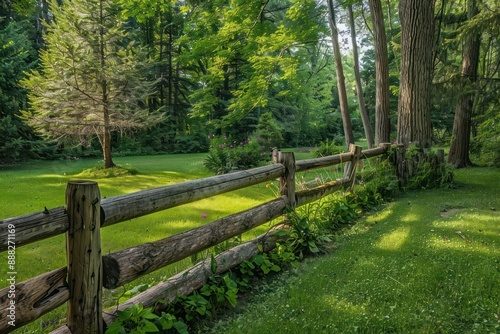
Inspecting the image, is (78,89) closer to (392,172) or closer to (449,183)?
(392,172)

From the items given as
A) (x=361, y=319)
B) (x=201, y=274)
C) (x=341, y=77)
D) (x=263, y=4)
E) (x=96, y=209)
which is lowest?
(x=361, y=319)

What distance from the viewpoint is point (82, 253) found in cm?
208

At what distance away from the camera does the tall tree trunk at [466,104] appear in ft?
30.9

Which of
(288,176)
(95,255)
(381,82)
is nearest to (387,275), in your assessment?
(288,176)

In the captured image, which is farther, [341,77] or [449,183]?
[341,77]

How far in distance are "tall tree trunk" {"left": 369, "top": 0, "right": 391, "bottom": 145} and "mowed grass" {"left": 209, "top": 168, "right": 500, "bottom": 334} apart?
5.19 meters

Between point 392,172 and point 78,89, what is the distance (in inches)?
463

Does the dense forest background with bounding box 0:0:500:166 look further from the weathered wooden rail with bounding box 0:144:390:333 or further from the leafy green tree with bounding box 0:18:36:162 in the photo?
the weathered wooden rail with bounding box 0:144:390:333

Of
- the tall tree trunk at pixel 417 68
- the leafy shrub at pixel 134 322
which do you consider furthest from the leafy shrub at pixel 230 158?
the leafy shrub at pixel 134 322

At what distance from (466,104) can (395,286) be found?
33.3 feet

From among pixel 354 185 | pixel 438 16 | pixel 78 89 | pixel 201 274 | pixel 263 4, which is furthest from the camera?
pixel 78 89

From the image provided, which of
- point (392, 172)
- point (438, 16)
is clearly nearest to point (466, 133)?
point (438, 16)

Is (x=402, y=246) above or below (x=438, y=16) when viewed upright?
below

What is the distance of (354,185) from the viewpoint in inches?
256
